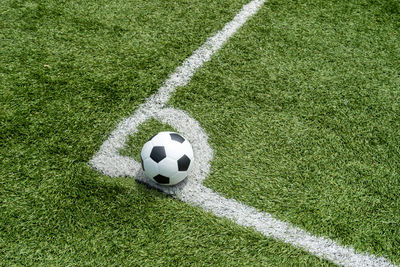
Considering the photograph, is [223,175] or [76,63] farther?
[76,63]

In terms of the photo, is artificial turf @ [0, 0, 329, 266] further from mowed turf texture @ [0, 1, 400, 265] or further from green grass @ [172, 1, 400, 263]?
green grass @ [172, 1, 400, 263]

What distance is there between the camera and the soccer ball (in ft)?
8.43

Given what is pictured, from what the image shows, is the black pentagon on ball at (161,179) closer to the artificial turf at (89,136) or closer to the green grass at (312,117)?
the artificial turf at (89,136)

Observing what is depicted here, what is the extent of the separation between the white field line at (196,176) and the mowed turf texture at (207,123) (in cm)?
7

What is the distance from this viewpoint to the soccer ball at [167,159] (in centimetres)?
257

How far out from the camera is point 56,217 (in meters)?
2.53

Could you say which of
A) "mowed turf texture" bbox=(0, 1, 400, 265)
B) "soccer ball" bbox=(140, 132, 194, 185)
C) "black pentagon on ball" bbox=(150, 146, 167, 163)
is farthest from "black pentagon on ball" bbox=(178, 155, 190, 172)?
"mowed turf texture" bbox=(0, 1, 400, 265)

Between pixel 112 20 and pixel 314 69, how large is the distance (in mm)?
2269

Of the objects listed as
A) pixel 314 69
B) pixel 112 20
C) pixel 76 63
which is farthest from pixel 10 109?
pixel 314 69

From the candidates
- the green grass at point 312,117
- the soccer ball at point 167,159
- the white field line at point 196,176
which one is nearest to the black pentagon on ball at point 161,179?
the soccer ball at point 167,159

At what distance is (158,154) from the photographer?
8.46 ft

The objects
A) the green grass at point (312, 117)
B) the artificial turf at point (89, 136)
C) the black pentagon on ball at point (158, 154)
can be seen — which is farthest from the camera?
the green grass at point (312, 117)

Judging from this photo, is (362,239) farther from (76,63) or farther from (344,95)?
(76,63)

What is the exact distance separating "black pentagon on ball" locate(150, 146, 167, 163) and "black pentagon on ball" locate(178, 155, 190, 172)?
0.13m
